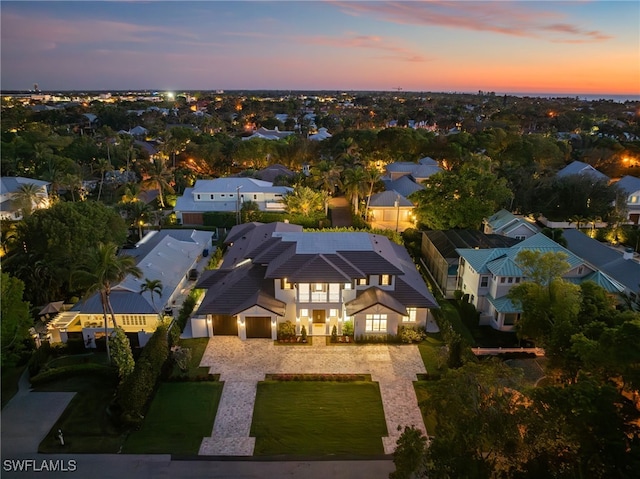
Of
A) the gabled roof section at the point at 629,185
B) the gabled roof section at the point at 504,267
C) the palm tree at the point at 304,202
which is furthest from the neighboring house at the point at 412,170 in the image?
the gabled roof section at the point at 504,267

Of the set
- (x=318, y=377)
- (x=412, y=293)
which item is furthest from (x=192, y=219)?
(x=318, y=377)

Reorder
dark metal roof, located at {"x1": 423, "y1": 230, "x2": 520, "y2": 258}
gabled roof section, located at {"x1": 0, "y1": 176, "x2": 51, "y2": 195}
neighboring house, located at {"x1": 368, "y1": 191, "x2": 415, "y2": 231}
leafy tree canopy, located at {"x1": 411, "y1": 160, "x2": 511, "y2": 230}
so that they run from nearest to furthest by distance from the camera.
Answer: dark metal roof, located at {"x1": 423, "y1": 230, "x2": 520, "y2": 258} < leafy tree canopy, located at {"x1": 411, "y1": 160, "x2": 511, "y2": 230} < gabled roof section, located at {"x1": 0, "y1": 176, "x2": 51, "y2": 195} < neighboring house, located at {"x1": 368, "y1": 191, "x2": 415, "y2": 231}

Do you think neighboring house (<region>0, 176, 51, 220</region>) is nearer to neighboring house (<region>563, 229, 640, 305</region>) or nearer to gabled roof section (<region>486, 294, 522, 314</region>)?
gabled roof section (<region>486, 294, 522, 314</region>)

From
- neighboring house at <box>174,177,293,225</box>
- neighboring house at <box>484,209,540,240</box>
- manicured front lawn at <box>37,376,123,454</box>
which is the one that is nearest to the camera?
manicured front lawn at <box>37,376,123,454</box>

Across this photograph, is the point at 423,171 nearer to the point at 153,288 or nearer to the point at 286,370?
the point at 286,370

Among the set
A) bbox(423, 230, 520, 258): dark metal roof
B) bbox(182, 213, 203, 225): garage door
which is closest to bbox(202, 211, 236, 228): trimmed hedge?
bbox(182, 213, 203, 225): garage door

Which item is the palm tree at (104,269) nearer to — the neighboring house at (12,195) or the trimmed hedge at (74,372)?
the trimmed hedge at (74,372)

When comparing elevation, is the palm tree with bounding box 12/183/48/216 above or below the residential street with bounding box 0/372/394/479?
above
